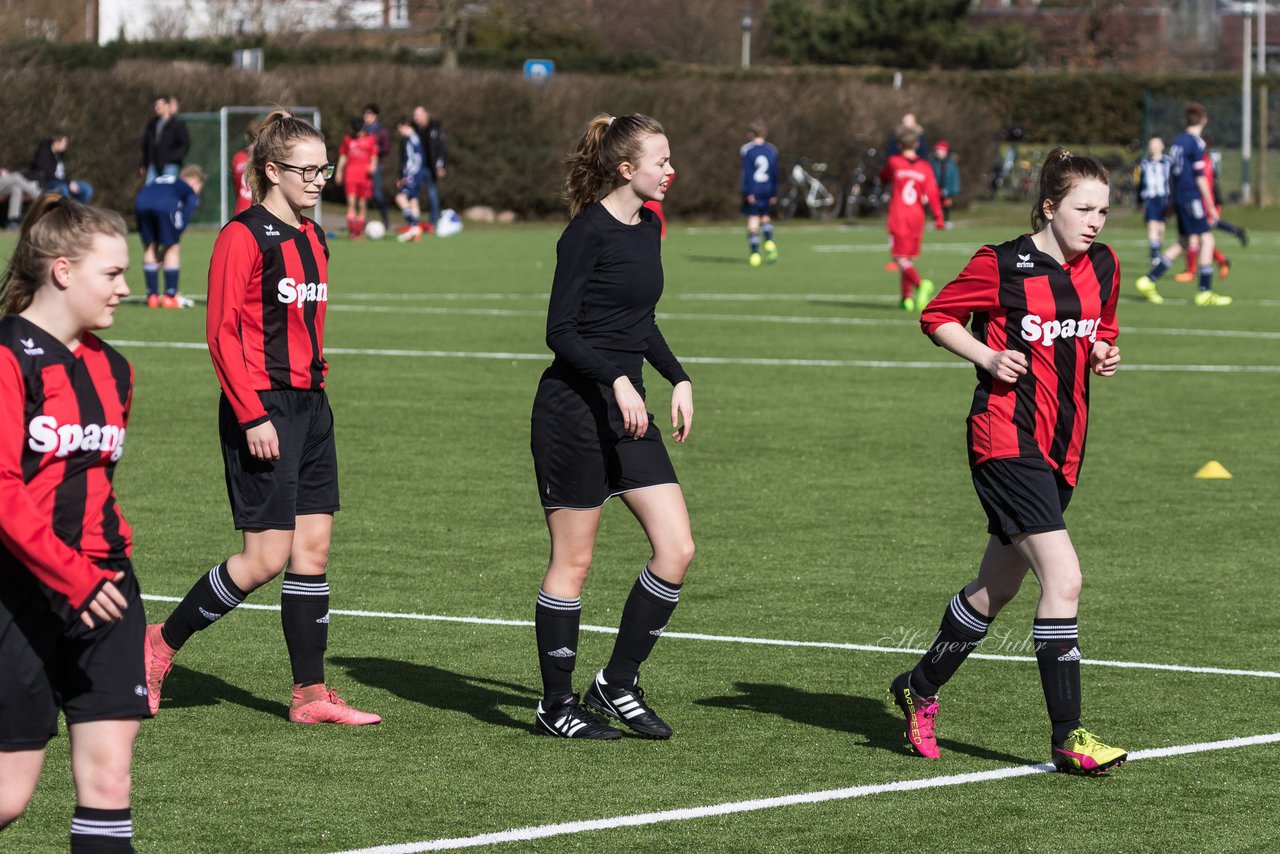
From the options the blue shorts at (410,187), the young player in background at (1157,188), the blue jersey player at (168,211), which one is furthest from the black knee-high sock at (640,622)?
the blue shorts at (410,187)

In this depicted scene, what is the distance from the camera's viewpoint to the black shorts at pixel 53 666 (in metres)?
4.34

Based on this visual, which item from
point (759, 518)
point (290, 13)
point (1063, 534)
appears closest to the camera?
point (1063, 534)

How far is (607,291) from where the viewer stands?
6457 millimetres

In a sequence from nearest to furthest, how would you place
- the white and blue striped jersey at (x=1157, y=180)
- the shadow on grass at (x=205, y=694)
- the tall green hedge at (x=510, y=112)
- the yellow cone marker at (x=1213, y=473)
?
the shadow on grass at (x=205, y=694) → the yellow cone marker at (x=1213, y=473) → the white and blue striped jersey at (x=1157, y=180) → the tall green hedge at (x=510, y=112)

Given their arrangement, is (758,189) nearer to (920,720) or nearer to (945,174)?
(945,174)

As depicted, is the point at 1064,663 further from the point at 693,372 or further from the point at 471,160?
the point at 471,160

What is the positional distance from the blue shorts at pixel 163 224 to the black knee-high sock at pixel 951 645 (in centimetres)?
1697

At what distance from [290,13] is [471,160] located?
89.7ft

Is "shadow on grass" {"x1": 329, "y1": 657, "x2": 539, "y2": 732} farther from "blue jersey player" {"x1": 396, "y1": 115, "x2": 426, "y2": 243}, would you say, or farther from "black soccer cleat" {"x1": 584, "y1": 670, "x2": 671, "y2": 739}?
"blue jersey player" {"x1": 396, "y1": 115, "x2": 426, "y2": 243}

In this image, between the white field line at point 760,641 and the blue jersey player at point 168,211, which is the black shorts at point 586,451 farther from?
the blue jersey player at point 168,211

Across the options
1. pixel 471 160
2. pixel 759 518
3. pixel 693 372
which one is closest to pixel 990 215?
pixel 471 160

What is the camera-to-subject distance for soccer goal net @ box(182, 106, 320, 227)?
3825cm

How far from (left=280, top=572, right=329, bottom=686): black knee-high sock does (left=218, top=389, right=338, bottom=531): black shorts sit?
249 millimetres

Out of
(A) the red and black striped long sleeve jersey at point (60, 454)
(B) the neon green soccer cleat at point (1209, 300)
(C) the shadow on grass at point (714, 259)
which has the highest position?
(A) the red and black striped long sleeve jersey at point (60, 454)
